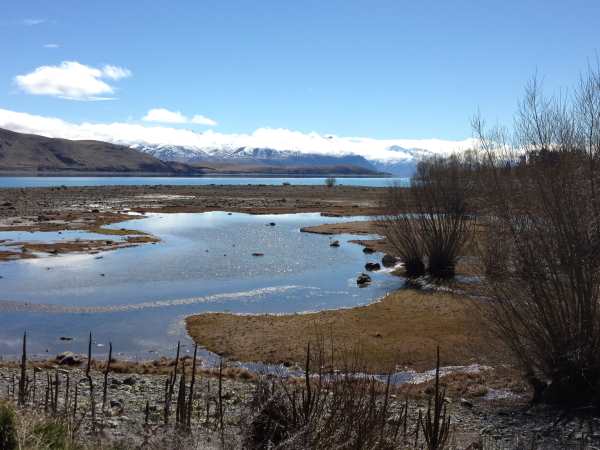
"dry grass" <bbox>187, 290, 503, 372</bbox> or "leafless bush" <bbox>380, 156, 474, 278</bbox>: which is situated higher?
"leafless bush" <bbox>380, 156, 474, 278</bbox>

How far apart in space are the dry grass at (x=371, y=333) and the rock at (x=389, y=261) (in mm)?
14199

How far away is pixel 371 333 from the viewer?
27188 mm

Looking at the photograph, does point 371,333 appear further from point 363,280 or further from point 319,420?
point 319,420

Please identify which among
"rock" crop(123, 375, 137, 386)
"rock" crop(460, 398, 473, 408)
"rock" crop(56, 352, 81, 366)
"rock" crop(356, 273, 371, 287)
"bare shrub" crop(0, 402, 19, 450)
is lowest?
"rock" crop(56, 352, 81, 366)

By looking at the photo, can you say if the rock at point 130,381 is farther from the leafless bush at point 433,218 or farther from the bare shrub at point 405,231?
the leafless bush at point 433,218

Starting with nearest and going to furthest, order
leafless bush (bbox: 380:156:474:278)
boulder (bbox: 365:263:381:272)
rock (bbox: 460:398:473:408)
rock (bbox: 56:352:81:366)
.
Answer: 1. rock (bbox: 460:398:473:408)
2. rock (bbox: 56:352:81:366)
3. leafless bush (bbox: 380:156:474:278)
4. boulder (bbox: 365:263:381:272)

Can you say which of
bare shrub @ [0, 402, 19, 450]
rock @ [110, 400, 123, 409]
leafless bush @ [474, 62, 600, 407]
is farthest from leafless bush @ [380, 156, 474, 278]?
bare shrub @ [0, 402, 19, 450]

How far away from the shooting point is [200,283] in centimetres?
3922

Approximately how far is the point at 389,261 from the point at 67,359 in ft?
101

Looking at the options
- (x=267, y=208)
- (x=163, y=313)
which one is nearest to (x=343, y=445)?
(x=163, y=313)

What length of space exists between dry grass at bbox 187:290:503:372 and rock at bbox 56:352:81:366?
5478 mm

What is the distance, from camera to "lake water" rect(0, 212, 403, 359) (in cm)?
2733

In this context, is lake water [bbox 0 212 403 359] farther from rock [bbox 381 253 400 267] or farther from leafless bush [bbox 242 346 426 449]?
leafless bush [bbox 242 346 426 449]

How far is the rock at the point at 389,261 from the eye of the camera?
156ft
